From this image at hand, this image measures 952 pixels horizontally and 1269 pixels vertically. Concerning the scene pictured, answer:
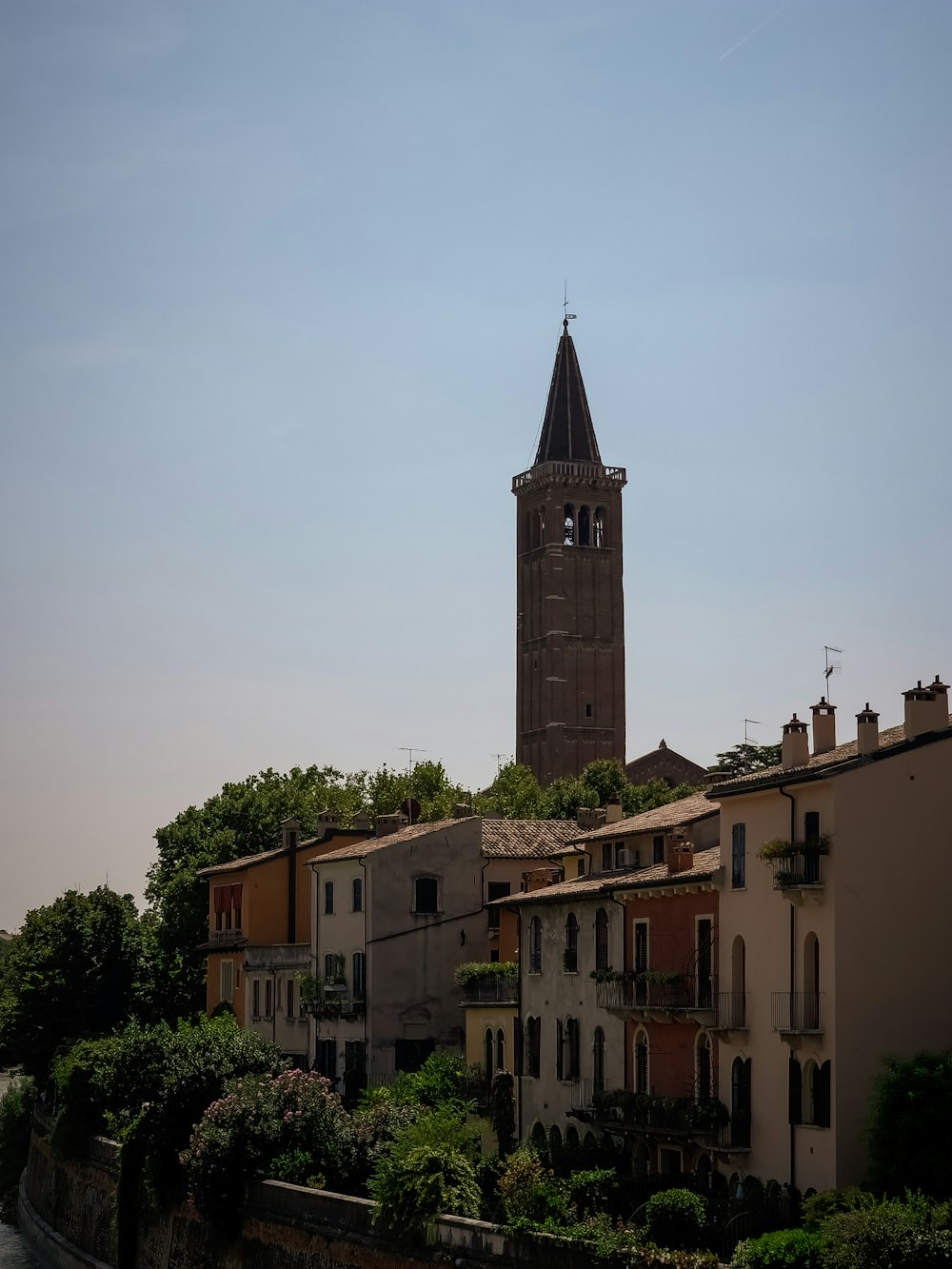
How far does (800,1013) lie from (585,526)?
117m

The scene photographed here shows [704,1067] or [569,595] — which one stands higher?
[569,595]

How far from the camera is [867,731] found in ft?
119

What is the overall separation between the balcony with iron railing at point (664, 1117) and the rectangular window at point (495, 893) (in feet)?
51.3

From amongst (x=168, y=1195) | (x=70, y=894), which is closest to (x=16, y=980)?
(x=70, y=894)

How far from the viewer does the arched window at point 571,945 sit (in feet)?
155

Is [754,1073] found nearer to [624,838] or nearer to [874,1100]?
[874,1100]

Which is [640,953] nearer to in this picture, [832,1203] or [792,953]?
[792,953]

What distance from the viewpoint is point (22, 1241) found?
65.4 m

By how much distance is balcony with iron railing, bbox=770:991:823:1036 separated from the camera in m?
35.0

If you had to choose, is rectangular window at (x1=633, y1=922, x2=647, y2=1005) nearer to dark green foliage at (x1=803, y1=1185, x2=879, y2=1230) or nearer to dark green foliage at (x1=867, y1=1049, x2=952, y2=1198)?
dark green foliage at (x1=867, y1=1049, x2=952, y2=1198)

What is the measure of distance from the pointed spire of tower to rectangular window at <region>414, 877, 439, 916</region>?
9193 cm

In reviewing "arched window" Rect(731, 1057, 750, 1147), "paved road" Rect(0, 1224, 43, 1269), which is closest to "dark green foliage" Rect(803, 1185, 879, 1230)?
"arched window" Rect(731, 1057, 750, 1147)

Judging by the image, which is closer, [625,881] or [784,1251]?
[784,1251]

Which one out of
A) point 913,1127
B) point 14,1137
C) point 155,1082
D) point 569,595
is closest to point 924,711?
point 913,1127
